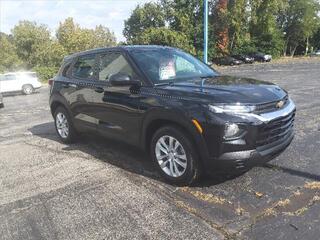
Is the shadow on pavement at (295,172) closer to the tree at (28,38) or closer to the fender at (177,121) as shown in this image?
the fender at (177,121)

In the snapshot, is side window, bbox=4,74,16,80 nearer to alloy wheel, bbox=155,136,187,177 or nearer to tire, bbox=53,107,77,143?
tire, bbox=53,107,77,143

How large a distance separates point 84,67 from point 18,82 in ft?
60.2

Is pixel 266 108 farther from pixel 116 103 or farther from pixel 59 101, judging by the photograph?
pixel 59 101

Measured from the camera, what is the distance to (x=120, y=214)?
4.16 m

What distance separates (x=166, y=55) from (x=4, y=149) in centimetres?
391

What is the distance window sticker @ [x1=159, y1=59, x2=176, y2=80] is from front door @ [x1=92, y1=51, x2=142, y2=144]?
0.37m

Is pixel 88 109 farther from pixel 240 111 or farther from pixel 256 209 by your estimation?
pixel 256 209

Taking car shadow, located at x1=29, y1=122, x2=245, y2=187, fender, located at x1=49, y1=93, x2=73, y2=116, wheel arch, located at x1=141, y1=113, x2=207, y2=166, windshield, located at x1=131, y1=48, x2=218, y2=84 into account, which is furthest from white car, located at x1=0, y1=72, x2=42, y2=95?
wheel arch, located at x1=141, y1=113, x2=207, y2=166

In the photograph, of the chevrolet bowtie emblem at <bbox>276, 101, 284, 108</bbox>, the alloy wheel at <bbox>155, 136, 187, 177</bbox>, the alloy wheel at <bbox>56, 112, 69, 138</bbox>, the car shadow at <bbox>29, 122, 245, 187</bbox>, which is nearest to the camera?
the chevrolet bowtie emblem at <bbox>276, 101, 284, 108</bbox>

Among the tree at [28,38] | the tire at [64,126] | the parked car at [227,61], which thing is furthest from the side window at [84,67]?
the tree at [28,38]

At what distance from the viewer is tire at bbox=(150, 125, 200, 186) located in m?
4.50

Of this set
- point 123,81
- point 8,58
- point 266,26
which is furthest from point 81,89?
point 266,26

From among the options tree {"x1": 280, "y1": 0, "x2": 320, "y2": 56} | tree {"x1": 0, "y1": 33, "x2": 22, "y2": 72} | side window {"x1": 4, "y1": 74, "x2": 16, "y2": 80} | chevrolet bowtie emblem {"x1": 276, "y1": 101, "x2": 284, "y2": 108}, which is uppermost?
tree {"x1": 280, "y1": 0, "x2": 320, "y2": 56}

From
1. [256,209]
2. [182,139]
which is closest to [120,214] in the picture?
[182,139]
